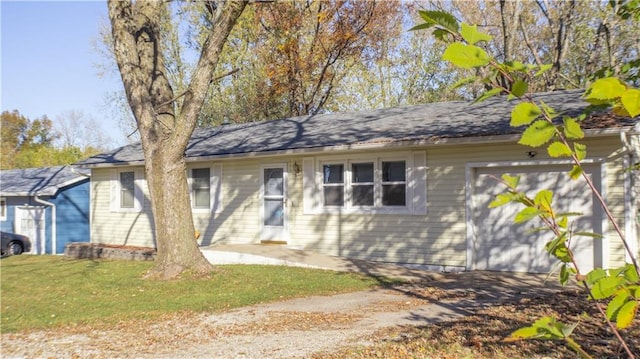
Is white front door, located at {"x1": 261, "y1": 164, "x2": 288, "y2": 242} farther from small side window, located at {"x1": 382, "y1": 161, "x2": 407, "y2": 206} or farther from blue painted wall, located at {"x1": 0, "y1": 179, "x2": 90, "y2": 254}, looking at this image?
blue painted wall, located at {"x1": 0, "y1": 179, "x2": 90, "y2": 254}

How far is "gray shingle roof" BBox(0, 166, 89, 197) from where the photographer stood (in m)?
21.7

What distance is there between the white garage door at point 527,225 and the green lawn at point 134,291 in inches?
115

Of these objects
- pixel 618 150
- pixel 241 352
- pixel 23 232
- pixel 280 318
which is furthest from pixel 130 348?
pixel 23 232

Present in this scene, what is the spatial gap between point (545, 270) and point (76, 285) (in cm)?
957

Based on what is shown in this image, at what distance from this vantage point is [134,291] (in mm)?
10164

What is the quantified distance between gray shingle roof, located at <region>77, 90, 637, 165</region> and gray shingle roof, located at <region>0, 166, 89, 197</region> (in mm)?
2544

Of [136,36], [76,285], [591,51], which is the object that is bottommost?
[76,285]

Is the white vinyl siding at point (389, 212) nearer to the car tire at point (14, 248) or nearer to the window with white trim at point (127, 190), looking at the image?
the window with white trim at point (127, 190)

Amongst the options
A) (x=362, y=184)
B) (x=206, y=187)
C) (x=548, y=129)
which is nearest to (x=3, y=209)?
(x=206, y=187)

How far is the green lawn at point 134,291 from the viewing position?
27.8 ft

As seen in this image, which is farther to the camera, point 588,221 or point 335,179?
point 335,179

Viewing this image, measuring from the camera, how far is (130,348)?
259 inches

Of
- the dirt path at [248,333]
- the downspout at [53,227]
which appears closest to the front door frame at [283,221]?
the dirt path at [248,333]

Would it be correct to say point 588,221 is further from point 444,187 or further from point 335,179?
point 335,179
